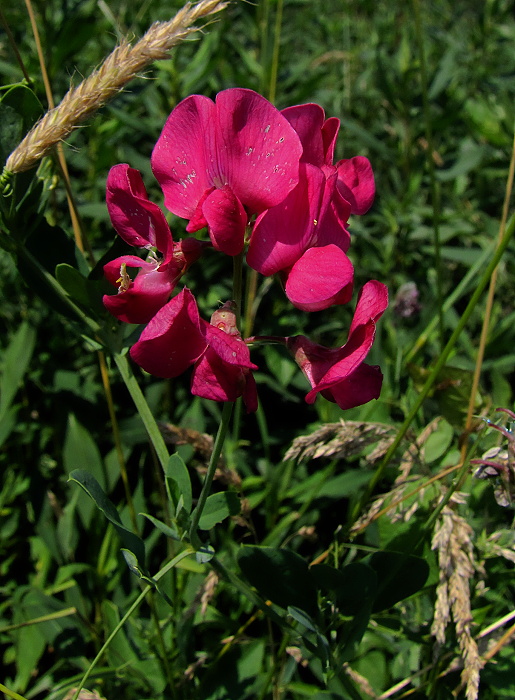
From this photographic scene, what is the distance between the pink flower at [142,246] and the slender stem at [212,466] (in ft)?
0.59

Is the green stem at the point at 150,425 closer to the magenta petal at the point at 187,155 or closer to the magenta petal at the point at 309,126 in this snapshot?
the magenta petal at the point at 187,155

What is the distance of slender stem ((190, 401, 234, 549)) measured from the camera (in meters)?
0.91

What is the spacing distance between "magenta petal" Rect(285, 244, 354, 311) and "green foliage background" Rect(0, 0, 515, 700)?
378 millimetres

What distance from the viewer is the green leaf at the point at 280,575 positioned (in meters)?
1.07

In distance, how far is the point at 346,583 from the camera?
1.04m

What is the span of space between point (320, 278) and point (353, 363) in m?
0.12

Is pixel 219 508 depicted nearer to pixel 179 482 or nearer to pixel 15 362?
pixel 179 482

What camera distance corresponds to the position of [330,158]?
3.22 ft

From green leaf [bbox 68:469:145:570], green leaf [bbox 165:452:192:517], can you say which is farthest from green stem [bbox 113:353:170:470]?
green leaf [bbox 68:469:145:570]

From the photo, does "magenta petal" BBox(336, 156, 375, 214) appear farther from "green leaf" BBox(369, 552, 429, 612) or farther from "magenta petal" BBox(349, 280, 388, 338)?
"green leaf" BBox(369, 552, 429, 612)

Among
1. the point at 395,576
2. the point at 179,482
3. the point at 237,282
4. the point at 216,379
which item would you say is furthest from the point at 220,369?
the point at 395,576

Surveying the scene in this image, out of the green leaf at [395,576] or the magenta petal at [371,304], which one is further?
the green leaf at [395,576]

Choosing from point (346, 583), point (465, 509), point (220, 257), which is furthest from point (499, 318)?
point (346, 583)

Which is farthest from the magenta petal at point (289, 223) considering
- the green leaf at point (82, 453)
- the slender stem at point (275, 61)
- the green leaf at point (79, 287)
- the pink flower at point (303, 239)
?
the slender stem at point (275, 61)
